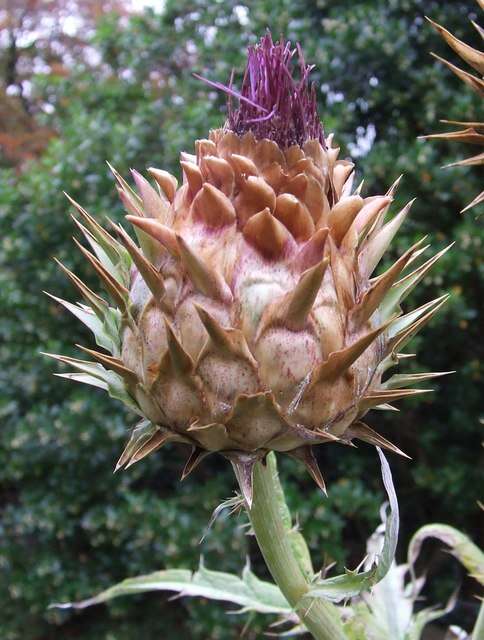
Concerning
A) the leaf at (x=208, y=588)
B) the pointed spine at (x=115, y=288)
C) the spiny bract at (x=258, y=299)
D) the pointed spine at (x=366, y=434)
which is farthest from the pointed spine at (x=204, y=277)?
the leaf at (x=208, y=588)

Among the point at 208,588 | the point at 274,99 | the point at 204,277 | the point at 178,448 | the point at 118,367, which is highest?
the point at 274,99

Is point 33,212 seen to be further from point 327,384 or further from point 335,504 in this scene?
point 327,384

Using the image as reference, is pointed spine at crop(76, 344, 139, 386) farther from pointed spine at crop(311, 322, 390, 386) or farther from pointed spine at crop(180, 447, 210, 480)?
pointed spine at crop(311, 322, 390, 386)

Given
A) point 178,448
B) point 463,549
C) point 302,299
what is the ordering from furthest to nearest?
1. point 178,448
2. point 463,549
3. point 302,299

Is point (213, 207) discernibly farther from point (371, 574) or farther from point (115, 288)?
point (371, 574)

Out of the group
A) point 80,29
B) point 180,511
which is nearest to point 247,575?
point 180,511

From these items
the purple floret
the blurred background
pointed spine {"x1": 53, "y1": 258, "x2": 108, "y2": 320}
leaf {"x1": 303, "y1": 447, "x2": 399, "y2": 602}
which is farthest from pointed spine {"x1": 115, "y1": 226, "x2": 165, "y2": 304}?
the blurred background

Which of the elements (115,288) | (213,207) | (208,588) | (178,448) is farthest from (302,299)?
(178,448)
